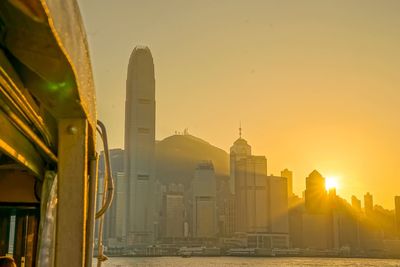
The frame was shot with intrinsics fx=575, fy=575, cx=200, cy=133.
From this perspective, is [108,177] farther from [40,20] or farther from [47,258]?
[40,20]

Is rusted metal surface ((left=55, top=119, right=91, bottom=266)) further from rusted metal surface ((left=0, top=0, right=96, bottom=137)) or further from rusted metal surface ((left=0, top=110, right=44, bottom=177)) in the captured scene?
rusted metal surface ((left=0, top=110, right=44, bottom=177))

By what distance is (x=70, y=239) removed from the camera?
4609 mm

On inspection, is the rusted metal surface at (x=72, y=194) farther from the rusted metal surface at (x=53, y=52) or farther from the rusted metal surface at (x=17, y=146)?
the rusted metal surface at (x=17, y=146)

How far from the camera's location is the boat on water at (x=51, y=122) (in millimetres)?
3230

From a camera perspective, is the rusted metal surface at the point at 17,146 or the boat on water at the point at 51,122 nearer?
the boat on water at the point at 51,122

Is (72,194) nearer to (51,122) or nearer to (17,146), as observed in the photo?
(17,146)

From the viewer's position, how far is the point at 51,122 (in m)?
5.11

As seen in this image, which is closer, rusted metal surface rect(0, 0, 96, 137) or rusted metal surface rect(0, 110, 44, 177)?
rusted metal surface rect(0, 0, 96, 137)

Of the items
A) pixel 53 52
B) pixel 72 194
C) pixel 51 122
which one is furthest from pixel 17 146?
pixel 53 52

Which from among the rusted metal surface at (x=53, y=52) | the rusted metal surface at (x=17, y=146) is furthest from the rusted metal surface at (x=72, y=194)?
the rusted metal surface at (x=17, y=146)

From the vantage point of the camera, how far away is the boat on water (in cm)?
323

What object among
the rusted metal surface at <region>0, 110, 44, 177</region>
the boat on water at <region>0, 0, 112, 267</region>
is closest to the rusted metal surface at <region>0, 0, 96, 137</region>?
the boat on water at <region>0, 0, 112, 267</region>

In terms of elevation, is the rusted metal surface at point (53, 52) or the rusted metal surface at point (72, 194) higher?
the rusted metal surface at point (53, 52)

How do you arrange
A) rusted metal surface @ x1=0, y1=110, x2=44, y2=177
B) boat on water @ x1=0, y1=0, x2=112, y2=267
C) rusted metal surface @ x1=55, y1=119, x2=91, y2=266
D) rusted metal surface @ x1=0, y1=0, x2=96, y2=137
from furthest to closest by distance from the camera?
rusted metal surface @ x1=55, y1=119, x2=91, y2=266, rusted metal surface @ x1=0, y1=110, x2=44, y2=177, boat on water @ x1=0, y1=0, x2=112, y2=267, rusted metal surface @ x1=0, y1=0, x2=96, y2=137
